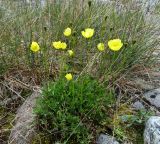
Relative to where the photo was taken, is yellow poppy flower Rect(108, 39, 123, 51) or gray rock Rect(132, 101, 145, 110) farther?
gray rock Rect(132, 101, 145, 110)

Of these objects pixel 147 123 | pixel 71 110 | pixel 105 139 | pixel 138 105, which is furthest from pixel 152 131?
pixel 71 110

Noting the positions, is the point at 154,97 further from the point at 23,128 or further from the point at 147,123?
the point at 23,128

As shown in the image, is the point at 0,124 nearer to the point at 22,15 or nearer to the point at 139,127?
the point at 139,127

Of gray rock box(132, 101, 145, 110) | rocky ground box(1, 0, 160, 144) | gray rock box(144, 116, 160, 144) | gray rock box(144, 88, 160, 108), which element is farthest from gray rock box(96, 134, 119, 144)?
gray rock box(144, 88, 160, 108)

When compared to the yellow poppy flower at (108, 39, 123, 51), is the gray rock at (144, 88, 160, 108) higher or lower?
lower

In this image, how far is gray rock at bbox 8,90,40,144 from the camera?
2.75 meters

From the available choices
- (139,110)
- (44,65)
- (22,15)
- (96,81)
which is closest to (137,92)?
(139,110)

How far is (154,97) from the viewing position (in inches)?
124

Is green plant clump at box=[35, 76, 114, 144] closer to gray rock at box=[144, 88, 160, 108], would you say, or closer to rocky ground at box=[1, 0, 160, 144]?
rocky ground at box=[1, 0, 160, 144]

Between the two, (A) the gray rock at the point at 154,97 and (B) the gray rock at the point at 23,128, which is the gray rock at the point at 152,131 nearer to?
(A) the gray rock at the point at 154,97

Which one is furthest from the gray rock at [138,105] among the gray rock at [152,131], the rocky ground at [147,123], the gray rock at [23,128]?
the gray rock at [23,128]

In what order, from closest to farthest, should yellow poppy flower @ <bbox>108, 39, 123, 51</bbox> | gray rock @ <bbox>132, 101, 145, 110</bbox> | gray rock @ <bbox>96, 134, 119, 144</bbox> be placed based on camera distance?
1. gray rock @ <bbox>96, 134, 119, 144</bbox>
2. yellow poppy flower @ <bbox>108, 39, 123, 51</bbox>
3. gray rock @ <bbox>132, 101, 145, 110</bbox>

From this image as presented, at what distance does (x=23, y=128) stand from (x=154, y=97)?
103 cm

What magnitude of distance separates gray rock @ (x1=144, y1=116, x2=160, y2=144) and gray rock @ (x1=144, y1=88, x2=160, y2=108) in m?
0.38
